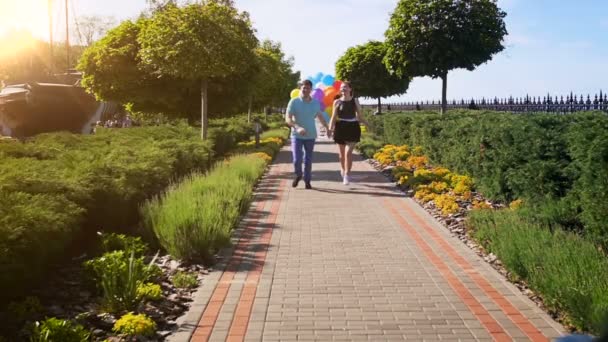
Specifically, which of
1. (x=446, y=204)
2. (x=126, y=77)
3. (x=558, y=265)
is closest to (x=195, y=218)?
(x=558, y=265)

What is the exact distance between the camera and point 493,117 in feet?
36.8

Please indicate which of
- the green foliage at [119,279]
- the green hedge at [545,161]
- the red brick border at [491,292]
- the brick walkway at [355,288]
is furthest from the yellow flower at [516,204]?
the green foliage at [119,279]

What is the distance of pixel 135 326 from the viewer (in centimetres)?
457

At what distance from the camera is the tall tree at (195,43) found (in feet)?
55.3

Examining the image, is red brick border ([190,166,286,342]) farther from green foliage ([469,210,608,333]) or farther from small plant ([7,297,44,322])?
green foliage ([469,210,608,333])

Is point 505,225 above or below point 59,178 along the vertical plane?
below

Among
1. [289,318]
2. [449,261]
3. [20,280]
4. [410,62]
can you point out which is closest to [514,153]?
[449,261]

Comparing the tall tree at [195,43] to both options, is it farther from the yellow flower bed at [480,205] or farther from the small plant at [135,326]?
the small plant at [135,326]

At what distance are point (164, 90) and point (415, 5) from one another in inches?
337

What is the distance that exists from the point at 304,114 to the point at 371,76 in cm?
3475

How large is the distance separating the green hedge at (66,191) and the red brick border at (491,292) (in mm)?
3581

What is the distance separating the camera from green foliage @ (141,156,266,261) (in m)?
6.83

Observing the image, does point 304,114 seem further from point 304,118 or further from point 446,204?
point 446,204

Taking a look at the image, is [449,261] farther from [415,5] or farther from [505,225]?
[415,5]
